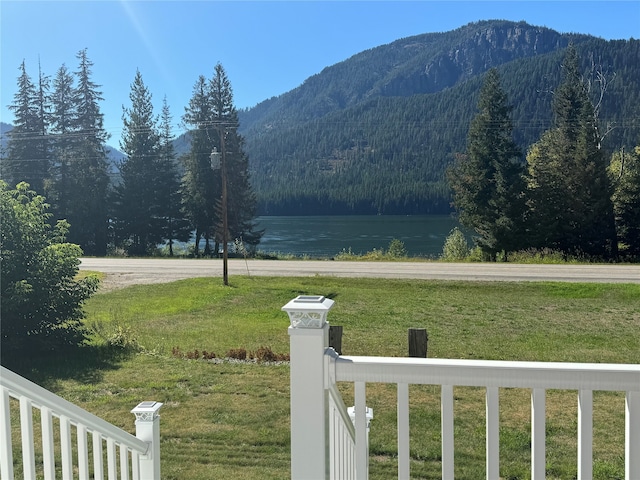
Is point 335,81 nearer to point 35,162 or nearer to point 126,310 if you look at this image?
point 35,162

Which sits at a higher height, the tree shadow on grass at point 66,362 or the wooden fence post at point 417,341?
the wooden fence post at point 417,341

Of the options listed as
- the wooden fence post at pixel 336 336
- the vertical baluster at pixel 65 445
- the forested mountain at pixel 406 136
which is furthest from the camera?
the forested mountain at pixel 406 136

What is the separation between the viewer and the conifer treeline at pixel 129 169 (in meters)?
21.9

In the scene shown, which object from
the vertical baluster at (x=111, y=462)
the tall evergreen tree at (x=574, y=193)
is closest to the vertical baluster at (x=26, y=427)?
the vertical baluster at (x=111, y=462)

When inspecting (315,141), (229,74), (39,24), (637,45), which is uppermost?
(637,45)

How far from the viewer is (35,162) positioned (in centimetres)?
2219

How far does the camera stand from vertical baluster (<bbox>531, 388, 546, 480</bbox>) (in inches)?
51.4

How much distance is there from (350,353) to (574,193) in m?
15.1

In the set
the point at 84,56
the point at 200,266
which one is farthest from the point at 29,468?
the point at 84,56

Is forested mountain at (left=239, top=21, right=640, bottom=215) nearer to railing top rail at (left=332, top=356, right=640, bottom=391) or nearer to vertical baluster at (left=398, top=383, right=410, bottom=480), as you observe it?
railing top rail at (left=332, top=356, right=640, bottom=391)

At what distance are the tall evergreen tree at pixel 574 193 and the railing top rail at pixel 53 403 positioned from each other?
1853 cm

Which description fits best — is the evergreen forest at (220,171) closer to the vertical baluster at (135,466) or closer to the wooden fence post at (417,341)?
the wooden fence post at (417,341)

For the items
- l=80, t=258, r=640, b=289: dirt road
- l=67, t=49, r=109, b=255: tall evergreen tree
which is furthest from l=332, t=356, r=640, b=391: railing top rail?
l=67, t=49, r=109, b=255: tall evergreen tree

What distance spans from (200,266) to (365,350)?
29.1 ft
